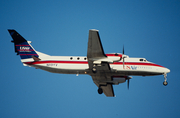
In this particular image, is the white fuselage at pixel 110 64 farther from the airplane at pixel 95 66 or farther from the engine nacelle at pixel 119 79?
the engine nacelle at pixel 119 79

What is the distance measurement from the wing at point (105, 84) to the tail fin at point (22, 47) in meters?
10.2

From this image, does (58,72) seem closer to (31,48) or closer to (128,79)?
(31,48)

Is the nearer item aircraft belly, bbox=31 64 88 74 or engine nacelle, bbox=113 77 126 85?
aircraft belly, bbox=31 64 88 74

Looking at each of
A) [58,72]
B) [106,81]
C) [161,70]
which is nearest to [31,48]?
[58,72]

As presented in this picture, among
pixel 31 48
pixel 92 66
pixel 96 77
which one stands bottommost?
pixel 96 77

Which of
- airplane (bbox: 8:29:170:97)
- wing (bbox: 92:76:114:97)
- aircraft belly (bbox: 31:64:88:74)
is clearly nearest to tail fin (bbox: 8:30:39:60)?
airplane (bbox: 8:29:170:97)

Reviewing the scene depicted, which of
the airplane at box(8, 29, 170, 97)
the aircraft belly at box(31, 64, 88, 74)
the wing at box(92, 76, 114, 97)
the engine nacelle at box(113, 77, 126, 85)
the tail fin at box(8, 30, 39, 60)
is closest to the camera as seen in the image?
the airplane at box(8, 29, 170, 97)

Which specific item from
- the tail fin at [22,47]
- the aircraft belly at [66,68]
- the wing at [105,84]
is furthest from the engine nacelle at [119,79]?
the tail fin at [22,47]

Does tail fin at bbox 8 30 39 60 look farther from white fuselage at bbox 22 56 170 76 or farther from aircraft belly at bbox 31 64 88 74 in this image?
aircraft belly at bbox 31 64 88 74

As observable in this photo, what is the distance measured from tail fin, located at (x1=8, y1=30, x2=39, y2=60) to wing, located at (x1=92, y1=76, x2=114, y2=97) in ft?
33.5

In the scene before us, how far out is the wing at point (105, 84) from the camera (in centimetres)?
3190

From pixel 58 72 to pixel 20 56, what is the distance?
686 cm

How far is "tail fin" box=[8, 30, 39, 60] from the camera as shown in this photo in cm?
3269

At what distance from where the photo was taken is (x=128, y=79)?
32562 millimetres
